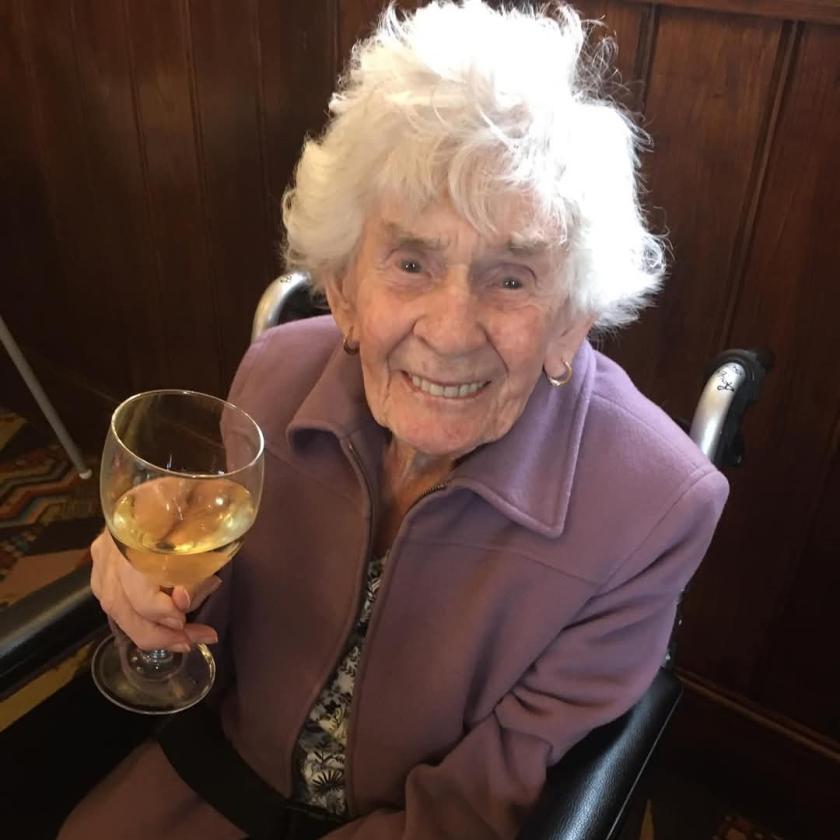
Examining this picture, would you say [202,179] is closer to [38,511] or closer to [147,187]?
[147,187]

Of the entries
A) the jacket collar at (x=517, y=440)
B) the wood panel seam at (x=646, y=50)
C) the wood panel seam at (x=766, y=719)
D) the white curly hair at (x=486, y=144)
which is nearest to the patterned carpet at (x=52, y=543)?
the wood panel seam at (x=766, y=719)

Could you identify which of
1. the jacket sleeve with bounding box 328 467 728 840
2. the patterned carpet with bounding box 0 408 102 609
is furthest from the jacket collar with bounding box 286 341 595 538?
the patterned carpet with bounding box 0 408 102 609

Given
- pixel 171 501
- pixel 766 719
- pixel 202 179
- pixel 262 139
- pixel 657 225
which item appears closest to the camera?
pixel 171 501

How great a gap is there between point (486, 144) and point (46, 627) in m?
0.70

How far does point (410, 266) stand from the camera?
0.94 m

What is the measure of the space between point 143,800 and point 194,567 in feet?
1.49

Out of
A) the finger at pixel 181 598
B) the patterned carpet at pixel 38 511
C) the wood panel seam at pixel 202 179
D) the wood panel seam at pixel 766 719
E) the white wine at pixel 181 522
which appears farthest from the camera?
the patterned carpet at pixel 38 511

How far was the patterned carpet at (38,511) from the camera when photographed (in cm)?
223

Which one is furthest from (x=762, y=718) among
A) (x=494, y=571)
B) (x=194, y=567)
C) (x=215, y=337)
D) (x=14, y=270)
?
(x=14, y=270)

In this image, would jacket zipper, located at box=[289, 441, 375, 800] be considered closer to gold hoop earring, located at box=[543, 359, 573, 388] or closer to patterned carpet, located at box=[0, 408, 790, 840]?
gold hoop earring, located at box=[543, 359, 573, 388]

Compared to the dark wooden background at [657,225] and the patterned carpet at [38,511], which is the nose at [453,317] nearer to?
the dark wooden background at [657,225]

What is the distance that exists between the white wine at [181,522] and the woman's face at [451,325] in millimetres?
224

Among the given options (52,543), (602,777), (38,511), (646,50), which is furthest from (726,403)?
(38,511)

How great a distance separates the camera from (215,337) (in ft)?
7.07
